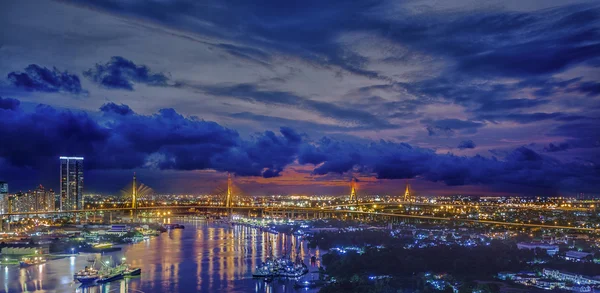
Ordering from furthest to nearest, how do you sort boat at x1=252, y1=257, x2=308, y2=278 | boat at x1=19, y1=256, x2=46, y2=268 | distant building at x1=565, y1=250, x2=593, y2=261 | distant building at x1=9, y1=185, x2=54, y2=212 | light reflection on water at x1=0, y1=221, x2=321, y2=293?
distant building at x1=9, y1=185, x2=54, y2=212 → boat at x1=19, y1=256, x2=46, y2=268 → distant building at x1=565, y1=250, x2=593, y2=261 → boat at x1=252, y1=257, x2=308, y2=278 → light reflection on water at x1=0, y1=221, x2=321, y2=293

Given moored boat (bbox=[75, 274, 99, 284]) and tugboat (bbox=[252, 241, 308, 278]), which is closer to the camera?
moored boat (bbox=[75, 274, 99, 284])

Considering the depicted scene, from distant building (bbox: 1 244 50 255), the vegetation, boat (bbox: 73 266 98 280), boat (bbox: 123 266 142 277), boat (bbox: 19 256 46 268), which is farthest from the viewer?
distant building (bbox: 1 244 50 255)

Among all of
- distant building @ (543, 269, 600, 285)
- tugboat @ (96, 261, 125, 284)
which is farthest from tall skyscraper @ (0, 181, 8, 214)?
distant building @ (543, 269, 600, 285)

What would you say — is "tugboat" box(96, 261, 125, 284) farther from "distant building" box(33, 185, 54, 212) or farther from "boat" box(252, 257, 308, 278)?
"distant building" box(33, 185, 54, 212)

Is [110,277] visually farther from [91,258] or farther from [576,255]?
[576,255]

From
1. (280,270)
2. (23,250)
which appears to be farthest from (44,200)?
(280,270)
